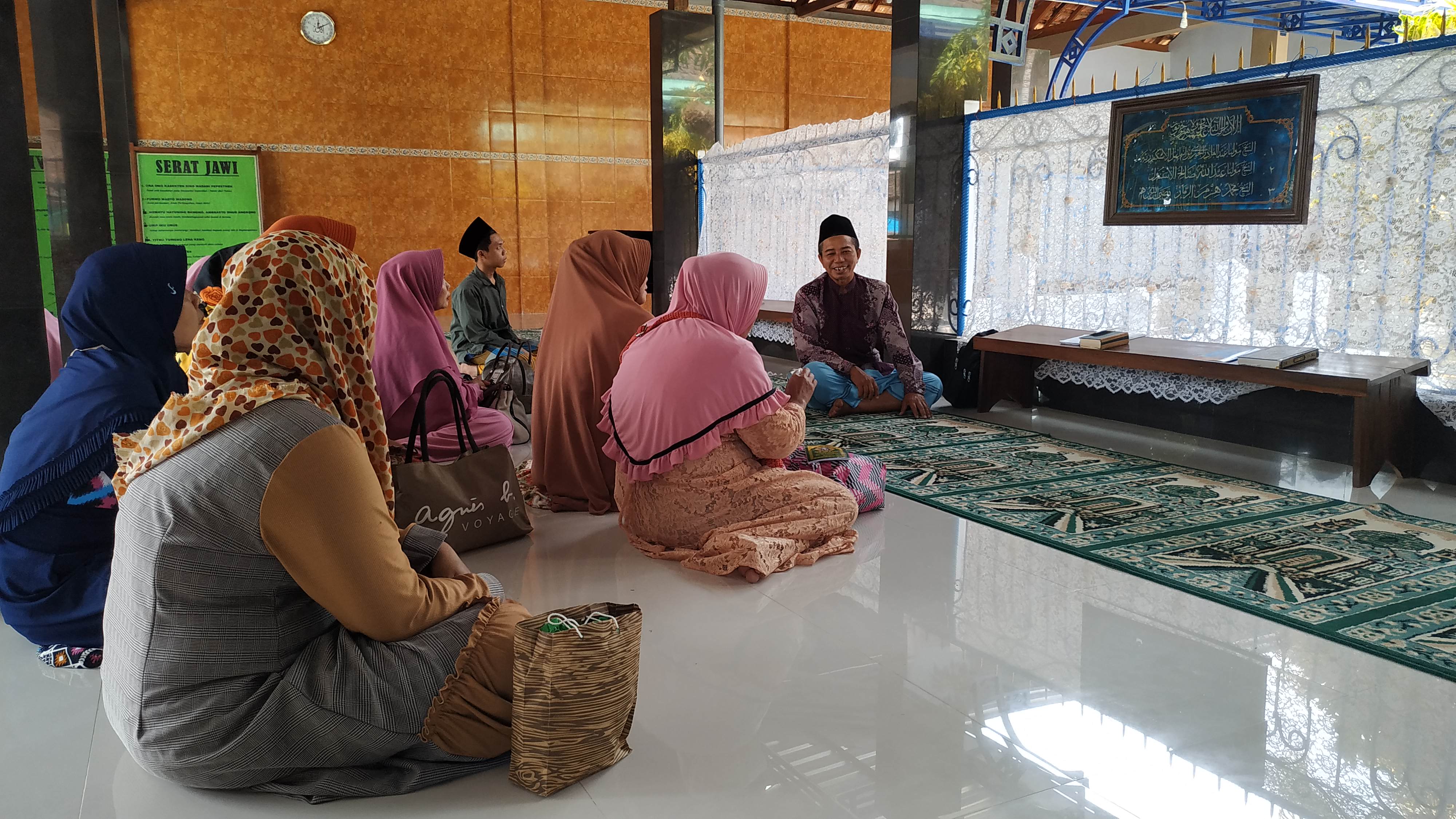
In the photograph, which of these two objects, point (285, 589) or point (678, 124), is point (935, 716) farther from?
point (678, 124)

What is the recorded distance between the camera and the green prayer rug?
8.20 ft

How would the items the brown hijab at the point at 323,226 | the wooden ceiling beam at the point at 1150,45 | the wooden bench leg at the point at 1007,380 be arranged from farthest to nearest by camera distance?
the wooden ceiling beam at the point at 1150,45 → the wooden bench leg at the point at 1007,380 → the brown hijab at the point at 323,226

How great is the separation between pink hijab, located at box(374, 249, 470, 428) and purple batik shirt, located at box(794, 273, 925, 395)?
7.48 ft

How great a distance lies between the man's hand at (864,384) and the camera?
5430mm

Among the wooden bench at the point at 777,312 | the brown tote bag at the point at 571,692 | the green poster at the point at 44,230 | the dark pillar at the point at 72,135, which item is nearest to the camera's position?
the brown tote bag at the point at 571,692

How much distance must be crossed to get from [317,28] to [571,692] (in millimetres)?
11648

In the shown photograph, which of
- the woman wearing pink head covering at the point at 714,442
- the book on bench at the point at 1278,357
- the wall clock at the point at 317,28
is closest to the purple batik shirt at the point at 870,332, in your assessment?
the book on bench at the point at 1278,357

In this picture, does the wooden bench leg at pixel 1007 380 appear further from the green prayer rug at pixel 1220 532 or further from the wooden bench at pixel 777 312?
the wooden bench at pixel 777 312

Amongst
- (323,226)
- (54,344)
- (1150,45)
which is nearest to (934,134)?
(323,226)

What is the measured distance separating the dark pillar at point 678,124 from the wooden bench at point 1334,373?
15.6 ft

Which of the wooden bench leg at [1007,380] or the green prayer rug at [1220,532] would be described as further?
the wooden bench leg at [1007,380]

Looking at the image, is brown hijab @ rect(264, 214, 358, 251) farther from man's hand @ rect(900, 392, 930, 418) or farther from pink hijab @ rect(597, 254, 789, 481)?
man's hand @ rect(900, 392, 930, 418)

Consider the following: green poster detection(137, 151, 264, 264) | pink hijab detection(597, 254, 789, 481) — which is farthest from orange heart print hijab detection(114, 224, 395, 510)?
green poster detection(137, 151, 264, 264)

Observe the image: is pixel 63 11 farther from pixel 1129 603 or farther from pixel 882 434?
pixel 1129 603
